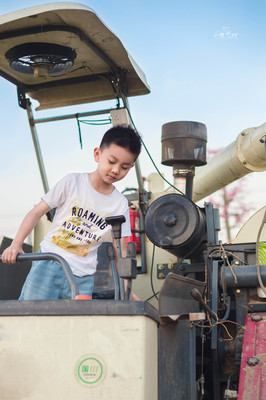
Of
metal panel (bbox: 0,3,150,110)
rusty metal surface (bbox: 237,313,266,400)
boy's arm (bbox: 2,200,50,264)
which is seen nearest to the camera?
rusty metal surface (bbox: 237,313,266,400)

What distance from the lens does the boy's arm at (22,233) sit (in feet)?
9.90

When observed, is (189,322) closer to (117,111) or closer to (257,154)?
(117,111)

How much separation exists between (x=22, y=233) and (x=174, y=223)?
137 centimetres

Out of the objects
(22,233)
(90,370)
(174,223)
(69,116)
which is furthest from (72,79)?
(90,370)

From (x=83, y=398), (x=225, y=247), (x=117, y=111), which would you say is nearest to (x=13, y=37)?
(x=117, y=111)

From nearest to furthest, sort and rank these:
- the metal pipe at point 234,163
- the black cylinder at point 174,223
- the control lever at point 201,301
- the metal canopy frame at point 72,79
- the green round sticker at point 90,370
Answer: the green round sticker at point 90,370
the control lever at point 201,301
the metal canopy frame at point 72,79
the black cylinder at point 174,223
the metal pipe at point 234,163

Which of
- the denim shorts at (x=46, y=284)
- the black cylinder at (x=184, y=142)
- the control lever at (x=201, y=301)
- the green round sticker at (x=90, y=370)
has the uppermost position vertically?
the black cylinder at (x=184, y=142)

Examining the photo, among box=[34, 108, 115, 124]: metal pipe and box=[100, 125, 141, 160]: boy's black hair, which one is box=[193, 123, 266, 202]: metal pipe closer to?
box=[34, 108, 115, 124]: metal pipe

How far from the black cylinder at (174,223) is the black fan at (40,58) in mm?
1262

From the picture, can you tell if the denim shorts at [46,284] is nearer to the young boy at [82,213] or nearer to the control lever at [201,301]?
the young boy at [82,213]

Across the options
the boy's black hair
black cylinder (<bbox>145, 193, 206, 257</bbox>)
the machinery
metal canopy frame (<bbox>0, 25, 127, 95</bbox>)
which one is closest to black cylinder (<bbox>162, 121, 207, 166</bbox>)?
the machinery

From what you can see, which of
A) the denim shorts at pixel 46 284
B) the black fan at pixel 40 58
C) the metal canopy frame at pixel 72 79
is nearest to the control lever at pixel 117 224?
the denim shorts at pixel 46 284

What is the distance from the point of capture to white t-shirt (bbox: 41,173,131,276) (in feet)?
11.2

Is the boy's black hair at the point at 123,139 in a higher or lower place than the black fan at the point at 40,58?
lower
